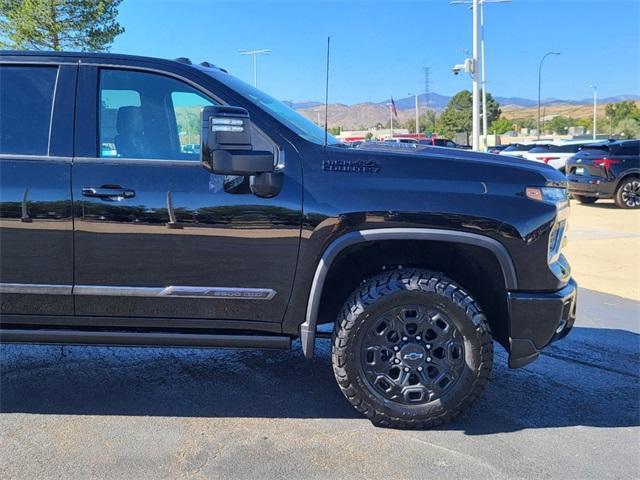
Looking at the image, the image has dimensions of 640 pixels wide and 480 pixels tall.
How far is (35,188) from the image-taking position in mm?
3156

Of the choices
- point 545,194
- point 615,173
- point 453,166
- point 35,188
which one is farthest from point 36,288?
point 615,173

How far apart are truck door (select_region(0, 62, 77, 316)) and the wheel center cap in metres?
1.88

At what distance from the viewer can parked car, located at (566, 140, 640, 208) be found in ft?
44.1

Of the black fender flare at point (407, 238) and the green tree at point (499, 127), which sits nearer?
the black fender flare at point (407, 238)

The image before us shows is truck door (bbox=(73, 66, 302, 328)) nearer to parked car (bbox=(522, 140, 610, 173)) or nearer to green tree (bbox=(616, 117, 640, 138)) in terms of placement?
parked car (bbox=(522, 140, 610, 173))

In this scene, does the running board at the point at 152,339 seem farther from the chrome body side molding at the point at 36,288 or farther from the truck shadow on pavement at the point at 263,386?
the truck shadow on pavement at the point at 263,386

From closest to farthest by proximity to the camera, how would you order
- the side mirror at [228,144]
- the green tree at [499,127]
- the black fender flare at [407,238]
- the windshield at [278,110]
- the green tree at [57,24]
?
1. the side mirror at [228,144]
2. the black fender flare at [407,238]
3. the windshield at [278,110]
4. the green tree at [57,24]
5. the green tree at [499,127]

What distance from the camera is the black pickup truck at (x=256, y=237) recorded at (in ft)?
10.2

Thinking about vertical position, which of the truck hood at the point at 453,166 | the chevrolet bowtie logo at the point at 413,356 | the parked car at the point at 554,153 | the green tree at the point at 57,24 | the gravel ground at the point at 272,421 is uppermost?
the green tree at the point at 57,24

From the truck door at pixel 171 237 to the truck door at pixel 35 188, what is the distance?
0.26 ft

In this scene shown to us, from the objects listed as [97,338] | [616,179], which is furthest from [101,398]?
[616,179]

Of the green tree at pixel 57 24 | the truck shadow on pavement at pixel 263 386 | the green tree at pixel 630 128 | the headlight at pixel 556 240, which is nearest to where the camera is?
the headlight at pixel 556 240

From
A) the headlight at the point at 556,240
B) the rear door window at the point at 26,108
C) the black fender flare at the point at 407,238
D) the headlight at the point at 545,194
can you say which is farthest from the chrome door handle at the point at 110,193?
the headlight at the point at 556,240

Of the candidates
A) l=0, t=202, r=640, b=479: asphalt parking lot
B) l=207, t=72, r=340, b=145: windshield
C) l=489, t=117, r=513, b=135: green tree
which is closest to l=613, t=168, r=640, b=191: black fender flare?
l=0, t=202, r=640, b=479: asphalt parking lot
